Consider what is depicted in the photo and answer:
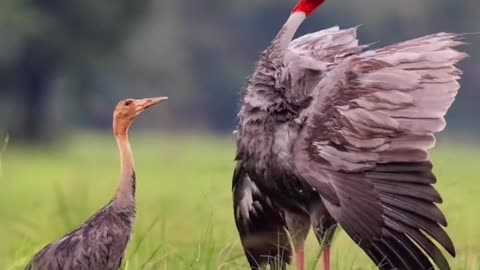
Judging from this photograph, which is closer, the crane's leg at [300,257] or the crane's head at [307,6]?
the crane's leg at [300,257]

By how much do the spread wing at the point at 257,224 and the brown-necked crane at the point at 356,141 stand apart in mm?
161

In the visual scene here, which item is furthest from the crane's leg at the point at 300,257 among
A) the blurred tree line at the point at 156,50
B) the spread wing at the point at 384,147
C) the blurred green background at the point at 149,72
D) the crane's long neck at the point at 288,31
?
the blurred tree line at the point at 156,50

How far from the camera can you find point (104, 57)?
4569 centimetres

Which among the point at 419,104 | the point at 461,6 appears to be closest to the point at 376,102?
the point at 419,104

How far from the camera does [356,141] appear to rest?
7555 mm

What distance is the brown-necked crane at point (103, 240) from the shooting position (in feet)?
22.6

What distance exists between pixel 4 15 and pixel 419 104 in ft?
122

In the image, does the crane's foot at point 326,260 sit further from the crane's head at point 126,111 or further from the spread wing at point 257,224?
the crane's head at point 126,111

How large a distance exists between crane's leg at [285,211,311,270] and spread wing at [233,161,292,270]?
176 mm

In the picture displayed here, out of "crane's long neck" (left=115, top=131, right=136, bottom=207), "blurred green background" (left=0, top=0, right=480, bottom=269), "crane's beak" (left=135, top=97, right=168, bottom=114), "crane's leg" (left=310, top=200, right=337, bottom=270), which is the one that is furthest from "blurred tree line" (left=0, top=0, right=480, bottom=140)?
"crane's long neck" (left=115, top=131, right=136, bottom=207)

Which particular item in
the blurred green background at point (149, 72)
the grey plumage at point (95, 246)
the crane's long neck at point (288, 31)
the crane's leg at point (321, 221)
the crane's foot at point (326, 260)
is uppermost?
the crane's long neck at point (288, 31)

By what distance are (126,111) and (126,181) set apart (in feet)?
1.29

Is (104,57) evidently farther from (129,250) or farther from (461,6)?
(129,250)

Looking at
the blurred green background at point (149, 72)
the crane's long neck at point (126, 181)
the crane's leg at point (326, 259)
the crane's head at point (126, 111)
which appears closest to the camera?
the crane's long neck at point (126, 181)
